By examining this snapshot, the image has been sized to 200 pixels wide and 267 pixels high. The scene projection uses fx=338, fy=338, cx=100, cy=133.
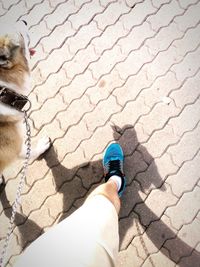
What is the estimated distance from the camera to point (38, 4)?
4.81 meters

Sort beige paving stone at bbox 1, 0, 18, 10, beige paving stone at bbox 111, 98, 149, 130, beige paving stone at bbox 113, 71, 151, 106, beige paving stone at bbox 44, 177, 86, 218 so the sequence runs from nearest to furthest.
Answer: beige paving stone at bbox 44, 177, 86, 218
beige paving stone at bbox 111, 98, 149, 130
beige paving stone at bbox 113, 71, 151, 106
beige paving stone at bbox 1, 0, 18, 10

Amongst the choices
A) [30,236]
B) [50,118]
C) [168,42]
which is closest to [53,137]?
[50,118]

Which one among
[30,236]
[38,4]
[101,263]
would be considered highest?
[38,4]

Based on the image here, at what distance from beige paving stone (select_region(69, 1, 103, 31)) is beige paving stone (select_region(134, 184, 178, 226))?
247 cm

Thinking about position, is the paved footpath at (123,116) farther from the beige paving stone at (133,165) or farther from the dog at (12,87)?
the dog at (12,87)

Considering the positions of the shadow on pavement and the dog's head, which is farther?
the shadow on pavement

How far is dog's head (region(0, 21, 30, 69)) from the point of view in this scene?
281 cm

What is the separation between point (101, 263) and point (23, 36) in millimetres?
2083

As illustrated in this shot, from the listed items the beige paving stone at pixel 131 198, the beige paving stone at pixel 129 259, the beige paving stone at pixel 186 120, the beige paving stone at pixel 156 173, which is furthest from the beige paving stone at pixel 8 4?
the beige paving stone at pixel 129 259

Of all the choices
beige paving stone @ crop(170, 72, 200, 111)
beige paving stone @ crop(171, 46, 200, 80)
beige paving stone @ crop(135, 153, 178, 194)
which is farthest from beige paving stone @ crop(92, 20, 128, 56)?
beige paving stone @ crop(135, 153, 178, 194)

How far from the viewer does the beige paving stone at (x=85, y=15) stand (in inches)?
182

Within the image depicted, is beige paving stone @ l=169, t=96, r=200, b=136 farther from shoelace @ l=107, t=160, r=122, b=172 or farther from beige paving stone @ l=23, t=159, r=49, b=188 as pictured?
beige paving stone @ l=23, t=159, r=49, b=188

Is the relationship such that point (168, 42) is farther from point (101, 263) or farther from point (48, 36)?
point (101, 263)

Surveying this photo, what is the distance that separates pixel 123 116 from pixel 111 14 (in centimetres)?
153
